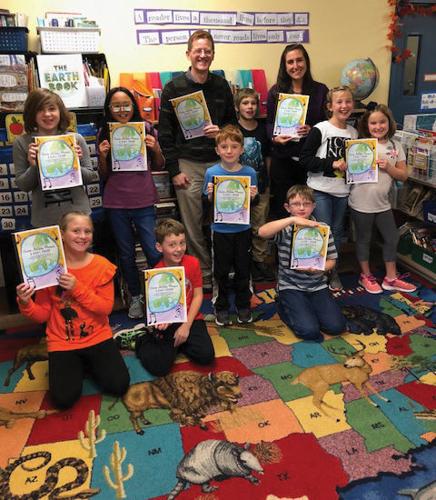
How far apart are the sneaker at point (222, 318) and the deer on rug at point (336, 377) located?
66 cm

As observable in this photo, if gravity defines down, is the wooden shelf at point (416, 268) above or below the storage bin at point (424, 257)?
below

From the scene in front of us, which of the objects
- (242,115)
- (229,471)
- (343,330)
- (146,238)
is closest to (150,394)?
(229,471)

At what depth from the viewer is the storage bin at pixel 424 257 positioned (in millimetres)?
3373

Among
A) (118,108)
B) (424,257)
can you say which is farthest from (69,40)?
(424,257)

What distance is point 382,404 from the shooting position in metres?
2.15

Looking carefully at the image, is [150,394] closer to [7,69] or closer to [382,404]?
[382,404]

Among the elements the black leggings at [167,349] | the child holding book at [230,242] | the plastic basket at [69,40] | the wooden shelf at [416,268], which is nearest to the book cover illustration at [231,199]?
the child holding book at [230,242]

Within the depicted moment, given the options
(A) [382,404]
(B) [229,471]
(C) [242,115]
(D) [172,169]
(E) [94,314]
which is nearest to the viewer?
(B) [229,471]

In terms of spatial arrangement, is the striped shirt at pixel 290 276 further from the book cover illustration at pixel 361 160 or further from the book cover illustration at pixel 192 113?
the book cover illustration at pixel 192 113

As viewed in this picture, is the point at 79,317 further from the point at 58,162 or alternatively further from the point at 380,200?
the point at 380,200

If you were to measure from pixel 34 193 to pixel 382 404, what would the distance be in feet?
6.64

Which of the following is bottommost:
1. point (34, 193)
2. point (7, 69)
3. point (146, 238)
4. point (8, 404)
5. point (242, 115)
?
point (8, 404)

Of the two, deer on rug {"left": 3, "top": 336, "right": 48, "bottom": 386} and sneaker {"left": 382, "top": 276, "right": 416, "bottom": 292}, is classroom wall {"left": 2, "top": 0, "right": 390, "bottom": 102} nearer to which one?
sneaker {"left": 382, "top": 276, "right": 416, "bottom": 292}

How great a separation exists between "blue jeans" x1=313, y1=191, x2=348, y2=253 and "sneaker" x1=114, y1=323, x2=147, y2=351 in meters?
1.32
